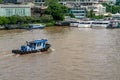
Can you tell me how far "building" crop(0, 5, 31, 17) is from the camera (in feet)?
130

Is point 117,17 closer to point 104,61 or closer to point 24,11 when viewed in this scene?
point 24,11

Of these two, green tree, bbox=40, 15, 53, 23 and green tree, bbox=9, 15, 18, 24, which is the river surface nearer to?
green tree, bbox=9, 15, 18, 24

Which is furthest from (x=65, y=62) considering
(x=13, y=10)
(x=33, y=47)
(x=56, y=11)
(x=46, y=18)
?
(x=56, y=11)

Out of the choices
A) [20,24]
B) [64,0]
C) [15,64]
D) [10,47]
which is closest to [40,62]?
[15,64]

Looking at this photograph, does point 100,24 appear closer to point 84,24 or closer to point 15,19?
point 84,24

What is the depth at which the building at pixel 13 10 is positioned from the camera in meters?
39.7

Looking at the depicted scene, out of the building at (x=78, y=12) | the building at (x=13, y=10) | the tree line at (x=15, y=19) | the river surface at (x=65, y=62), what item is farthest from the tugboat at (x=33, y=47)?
the building at (x=78, y=12)

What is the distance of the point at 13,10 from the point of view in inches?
1587

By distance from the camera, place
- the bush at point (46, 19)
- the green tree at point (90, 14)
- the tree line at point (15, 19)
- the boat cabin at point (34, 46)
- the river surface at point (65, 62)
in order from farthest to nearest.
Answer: the green tree at point (90, 14)
the bush at point (46, 19)
the tree line at point (15, 19)
the boat cabin at point (34, 46)
the river surface at point (65, 62)

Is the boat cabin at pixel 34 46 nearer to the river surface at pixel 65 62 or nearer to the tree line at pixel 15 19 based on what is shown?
the river surface at pixel 65 62

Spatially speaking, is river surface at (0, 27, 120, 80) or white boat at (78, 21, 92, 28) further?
white boat at (78, 21, 92, 28)

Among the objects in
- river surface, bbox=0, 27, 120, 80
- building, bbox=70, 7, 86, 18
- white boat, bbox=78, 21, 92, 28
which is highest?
river surface, bbox=0, 27, 120, 80

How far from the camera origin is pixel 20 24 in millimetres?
37438

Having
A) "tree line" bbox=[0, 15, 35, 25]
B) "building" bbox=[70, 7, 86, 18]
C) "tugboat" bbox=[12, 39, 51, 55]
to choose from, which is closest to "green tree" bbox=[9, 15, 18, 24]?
"tree line" bbox=[0, 15, 35, 25]
